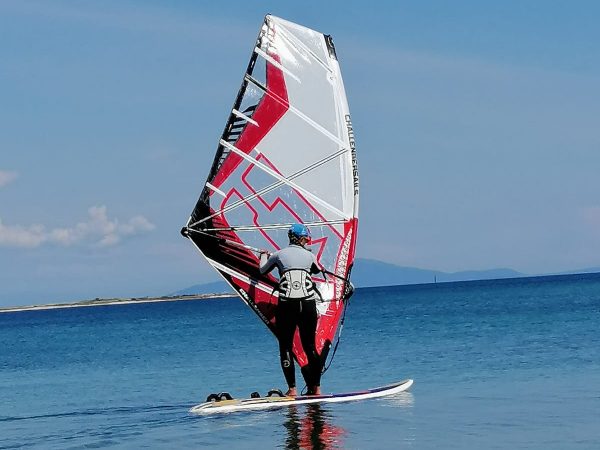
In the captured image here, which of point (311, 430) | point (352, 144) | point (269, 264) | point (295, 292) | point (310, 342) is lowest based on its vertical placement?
point (311, 430)

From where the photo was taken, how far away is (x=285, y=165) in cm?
1254

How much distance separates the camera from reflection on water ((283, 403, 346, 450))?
907cm

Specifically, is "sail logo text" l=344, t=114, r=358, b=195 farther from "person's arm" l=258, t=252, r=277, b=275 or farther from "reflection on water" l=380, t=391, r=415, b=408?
"reflection on water" l=380, t=391, r=415, b=408

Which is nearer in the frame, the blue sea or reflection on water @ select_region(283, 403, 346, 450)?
reflection on water @ select_region(283, 403, 346, 450)

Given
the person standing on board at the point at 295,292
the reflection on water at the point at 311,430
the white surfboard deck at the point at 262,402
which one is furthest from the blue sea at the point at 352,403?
the person standing on board at the point at 295,292

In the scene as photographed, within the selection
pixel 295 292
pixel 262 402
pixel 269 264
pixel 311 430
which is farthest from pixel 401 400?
pixel 311 430

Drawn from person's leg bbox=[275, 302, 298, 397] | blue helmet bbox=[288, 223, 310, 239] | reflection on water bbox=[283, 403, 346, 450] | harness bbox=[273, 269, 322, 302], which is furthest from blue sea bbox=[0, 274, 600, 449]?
blue helmet bbox=[288, 223, 310, 239]

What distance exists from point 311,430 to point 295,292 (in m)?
1.95

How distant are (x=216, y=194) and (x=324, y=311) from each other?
1.78m

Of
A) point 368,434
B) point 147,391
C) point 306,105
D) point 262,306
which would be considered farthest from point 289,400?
point 147,391

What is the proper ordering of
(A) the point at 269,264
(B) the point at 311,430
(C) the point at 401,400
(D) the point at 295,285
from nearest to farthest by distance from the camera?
(B) the point at 311,430 → (D) the point at 295,285 → (A) the point at 269,264 → (C) the point at 401,400

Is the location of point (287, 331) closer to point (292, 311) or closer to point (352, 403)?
point (292, 311)

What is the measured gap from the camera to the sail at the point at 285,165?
40.5ft

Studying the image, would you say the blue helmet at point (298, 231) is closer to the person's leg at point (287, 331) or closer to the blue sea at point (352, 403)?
the person's leg at point (287, 331)
